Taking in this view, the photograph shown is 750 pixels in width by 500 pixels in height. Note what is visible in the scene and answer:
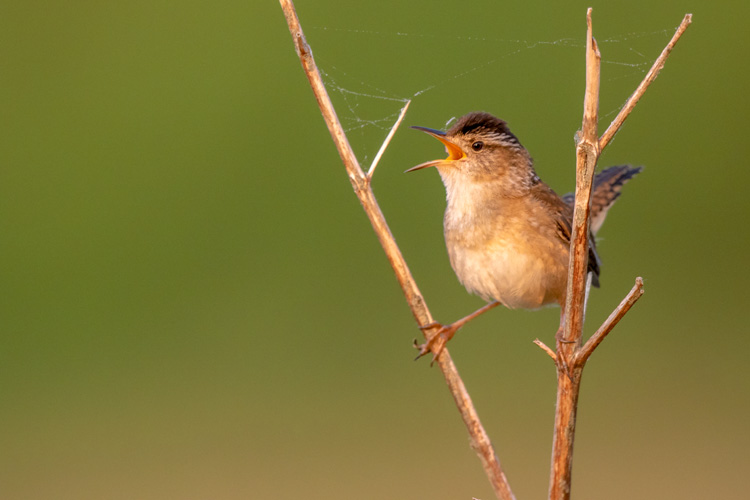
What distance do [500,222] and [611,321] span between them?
116 centimetres

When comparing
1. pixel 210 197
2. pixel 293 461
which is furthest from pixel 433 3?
pixel 293 461

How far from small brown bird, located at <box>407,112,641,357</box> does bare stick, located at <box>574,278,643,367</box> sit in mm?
998

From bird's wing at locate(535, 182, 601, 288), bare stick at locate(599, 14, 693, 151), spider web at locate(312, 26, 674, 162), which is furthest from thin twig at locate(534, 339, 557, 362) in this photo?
spider web at locate(312, 26, 674, 162)

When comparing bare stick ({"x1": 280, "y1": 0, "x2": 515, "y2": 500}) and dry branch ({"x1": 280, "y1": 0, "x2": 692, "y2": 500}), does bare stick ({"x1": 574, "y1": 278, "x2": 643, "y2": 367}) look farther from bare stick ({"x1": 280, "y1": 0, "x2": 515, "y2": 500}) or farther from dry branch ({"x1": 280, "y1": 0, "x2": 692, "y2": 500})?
bare stick ({"x1": 280, "y1": 0, "x2": 515, "y2": 500})

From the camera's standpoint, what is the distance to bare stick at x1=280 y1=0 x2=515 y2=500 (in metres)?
1.78

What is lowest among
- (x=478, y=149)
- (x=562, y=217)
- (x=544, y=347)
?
(x=562, y=217)

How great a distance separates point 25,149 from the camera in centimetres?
662

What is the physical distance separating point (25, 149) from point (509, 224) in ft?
16.2

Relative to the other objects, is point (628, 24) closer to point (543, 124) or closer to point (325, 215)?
point (543, 124)

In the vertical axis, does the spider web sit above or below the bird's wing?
above

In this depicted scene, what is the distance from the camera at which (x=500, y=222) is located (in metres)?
2.78

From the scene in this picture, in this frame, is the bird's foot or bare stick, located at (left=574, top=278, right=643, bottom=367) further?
the bird's foot

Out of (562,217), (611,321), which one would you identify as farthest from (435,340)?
(611,321)

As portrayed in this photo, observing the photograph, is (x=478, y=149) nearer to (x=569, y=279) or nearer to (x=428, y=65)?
(x=569, y=279)
